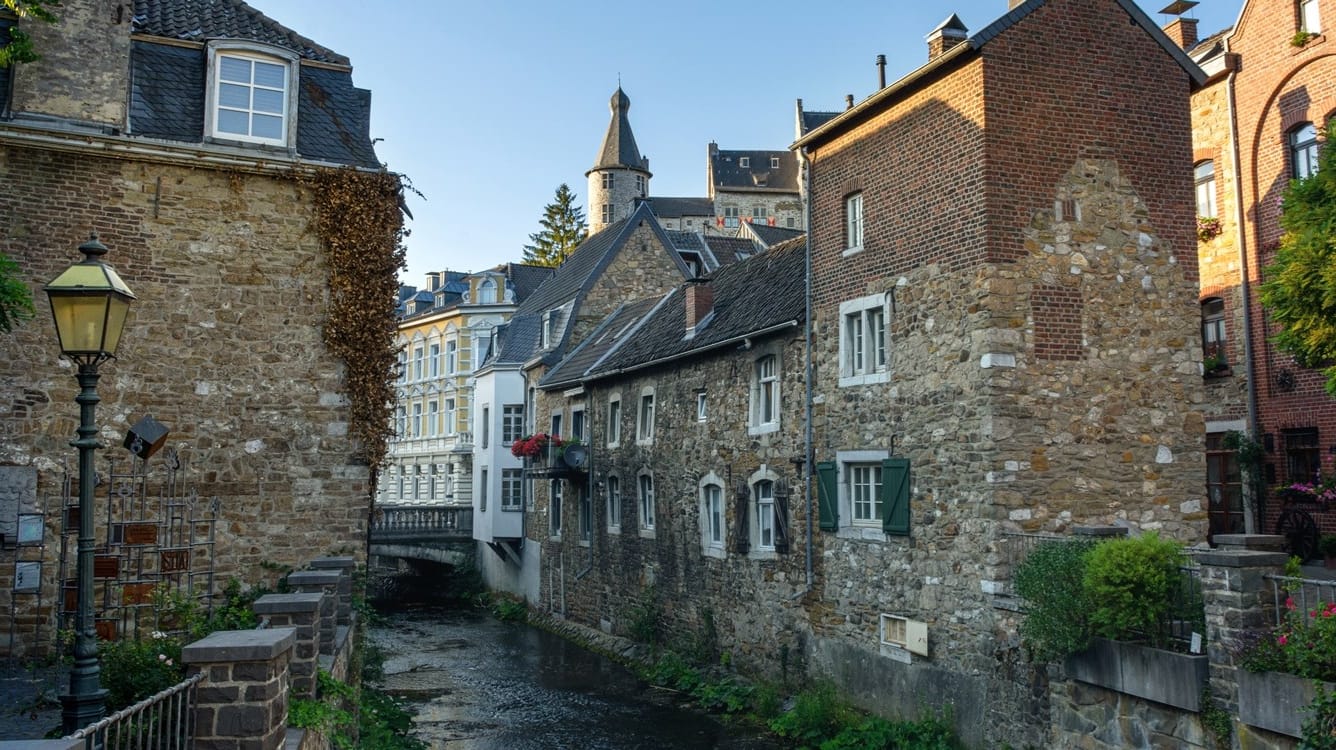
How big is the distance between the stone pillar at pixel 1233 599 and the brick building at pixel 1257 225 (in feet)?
33.5

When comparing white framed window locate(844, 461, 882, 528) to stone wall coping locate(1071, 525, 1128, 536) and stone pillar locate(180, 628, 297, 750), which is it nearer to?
stone wall coping locate(1071, 525, 1128, 536)

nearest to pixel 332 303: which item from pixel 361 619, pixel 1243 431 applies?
pixel 361 619

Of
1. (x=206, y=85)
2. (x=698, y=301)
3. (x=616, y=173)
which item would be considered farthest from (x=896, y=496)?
(x=616, y=173)

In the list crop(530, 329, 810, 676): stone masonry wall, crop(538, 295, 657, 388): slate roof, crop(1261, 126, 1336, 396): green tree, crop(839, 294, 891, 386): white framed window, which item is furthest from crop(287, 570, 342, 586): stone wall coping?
crop(538, 295, 657, 388): slate roof

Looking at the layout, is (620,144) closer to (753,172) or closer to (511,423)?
(753,172)

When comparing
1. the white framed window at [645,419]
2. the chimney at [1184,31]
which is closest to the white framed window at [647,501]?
the white framed window at [645,419]

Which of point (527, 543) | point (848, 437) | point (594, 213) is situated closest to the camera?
point (848, 437)

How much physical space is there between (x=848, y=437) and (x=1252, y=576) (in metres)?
7.40

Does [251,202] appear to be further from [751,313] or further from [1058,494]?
[1058,494]

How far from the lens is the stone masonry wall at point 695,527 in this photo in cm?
1830

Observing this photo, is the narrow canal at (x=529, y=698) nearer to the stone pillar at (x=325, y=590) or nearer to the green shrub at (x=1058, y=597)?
the green shrub at (x=1058, y=597)

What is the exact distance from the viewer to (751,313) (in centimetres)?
2055

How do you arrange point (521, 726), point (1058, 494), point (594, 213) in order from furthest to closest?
point (594, 213) → point (521, 726) → point (1058, 494)

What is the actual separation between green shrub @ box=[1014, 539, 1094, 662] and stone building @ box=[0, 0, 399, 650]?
896cm
